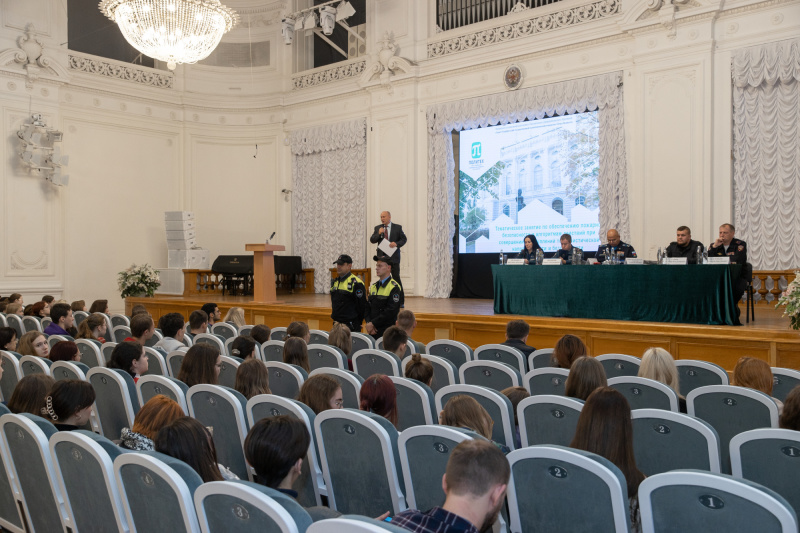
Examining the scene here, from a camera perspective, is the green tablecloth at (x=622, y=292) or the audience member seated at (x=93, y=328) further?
the green tablecloth at (x=622, y=292)

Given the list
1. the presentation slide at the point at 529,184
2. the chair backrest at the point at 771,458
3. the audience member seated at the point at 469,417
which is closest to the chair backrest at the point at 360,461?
the audience member seated at the point at 469,417

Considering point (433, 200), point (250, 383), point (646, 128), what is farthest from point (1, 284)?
point (646, 128)

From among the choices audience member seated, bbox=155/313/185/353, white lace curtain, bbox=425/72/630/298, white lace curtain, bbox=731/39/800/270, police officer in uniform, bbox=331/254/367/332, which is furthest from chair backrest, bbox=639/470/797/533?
white lace curtain, bbox=425/72/630/298

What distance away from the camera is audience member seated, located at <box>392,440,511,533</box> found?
1768 mm

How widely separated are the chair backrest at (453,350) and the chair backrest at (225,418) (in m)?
2.40

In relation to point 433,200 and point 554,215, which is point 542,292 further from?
point 433,200

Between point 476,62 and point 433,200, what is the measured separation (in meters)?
2.56

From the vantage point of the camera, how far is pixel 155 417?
8.88 feet

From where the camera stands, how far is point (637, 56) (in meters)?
9.85

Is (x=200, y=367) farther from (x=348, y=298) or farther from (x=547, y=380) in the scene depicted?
(x=348, y=298)

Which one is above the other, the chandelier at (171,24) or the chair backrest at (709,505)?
the chandelier at (171,24)

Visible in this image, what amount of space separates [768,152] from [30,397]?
9044 millimetres

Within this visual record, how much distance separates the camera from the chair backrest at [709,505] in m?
1.67

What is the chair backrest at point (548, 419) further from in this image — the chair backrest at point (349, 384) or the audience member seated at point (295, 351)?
the audience member seated at point (295, 351)
